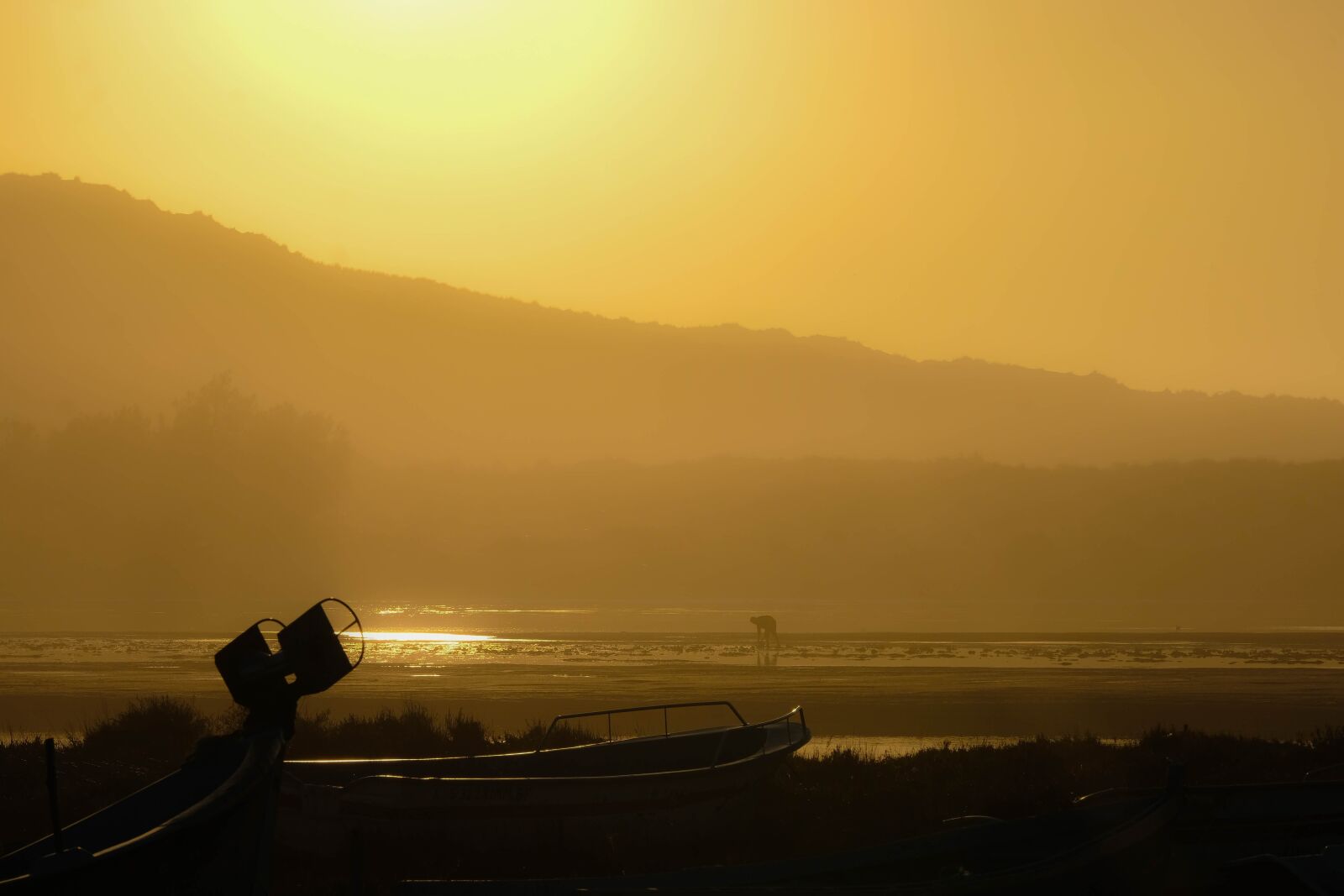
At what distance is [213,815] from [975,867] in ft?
22.2

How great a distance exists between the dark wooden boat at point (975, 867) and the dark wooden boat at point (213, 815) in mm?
1423

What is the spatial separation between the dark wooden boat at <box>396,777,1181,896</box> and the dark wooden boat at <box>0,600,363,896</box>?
142 centimetres

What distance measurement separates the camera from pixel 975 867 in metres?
12.2

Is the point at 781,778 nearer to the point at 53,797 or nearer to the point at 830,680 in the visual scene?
the point at 53,797

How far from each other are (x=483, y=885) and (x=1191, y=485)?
20517cm

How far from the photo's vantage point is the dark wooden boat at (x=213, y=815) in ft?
29.3

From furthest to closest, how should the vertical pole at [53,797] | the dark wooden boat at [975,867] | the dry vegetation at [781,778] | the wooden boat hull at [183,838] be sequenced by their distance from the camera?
the dry vegetation at [781,778] < the dark wooden boat at [975,867] < the vertical pole at [53,797] < the wooden boat hull at [183,838]

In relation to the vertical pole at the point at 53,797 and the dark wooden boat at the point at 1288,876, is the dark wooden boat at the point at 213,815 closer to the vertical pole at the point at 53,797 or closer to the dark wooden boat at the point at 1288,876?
the vertical pole at the point at 53,797

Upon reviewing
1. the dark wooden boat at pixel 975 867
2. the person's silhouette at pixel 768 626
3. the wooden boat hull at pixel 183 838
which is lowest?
the dark wooden boat at pixel 975 867

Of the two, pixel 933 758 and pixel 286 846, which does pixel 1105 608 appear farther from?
pixel 286 846

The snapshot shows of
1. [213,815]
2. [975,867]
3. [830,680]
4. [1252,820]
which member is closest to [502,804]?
[975,867]

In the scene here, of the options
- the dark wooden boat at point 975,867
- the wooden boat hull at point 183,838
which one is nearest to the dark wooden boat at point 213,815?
the wooden boat hull at point 183,838

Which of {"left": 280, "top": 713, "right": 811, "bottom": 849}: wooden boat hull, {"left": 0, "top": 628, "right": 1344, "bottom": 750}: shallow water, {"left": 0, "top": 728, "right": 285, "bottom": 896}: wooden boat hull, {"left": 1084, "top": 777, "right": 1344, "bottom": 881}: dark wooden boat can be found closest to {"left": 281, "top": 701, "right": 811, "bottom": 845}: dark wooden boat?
{"left": 280, "top": 713, "right": 811, "bottom": 849}: wooden boat hull

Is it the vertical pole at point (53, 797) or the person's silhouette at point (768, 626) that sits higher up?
the person's silhouette at point (768, 626)
